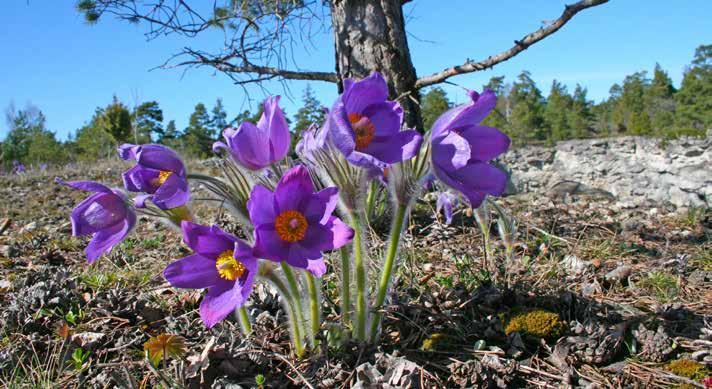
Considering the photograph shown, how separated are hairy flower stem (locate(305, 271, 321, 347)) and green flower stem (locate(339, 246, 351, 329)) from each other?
78mm

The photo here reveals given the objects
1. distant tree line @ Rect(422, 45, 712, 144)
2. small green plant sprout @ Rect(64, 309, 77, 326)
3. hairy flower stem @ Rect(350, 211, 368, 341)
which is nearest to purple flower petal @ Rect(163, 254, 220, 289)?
hairy flower stem @ Rect(350, 211, 368, 341)

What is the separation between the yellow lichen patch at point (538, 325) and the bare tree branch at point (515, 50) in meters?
1.77

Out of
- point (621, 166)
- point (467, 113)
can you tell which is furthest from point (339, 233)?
point (621, 166)

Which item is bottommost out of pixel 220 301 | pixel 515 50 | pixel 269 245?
pixel 220 301

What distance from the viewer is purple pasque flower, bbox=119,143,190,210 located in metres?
1.16

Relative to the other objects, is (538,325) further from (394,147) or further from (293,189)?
(293,189)

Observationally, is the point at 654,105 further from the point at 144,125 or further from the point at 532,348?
the point at 532,348

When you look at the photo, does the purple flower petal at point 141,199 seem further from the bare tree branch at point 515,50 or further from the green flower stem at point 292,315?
the bare tree branch at point 515,50

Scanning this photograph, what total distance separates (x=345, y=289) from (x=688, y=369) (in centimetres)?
94

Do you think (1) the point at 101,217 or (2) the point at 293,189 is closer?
(2) the point at 293,189

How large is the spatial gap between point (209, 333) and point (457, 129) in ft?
3.33

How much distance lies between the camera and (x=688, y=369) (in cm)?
137

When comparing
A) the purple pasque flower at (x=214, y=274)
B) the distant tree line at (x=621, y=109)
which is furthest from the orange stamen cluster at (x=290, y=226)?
the distant tree line at (x=621, y=109)

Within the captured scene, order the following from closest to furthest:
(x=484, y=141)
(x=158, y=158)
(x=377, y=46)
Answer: (x=158, y=158)
(x=484, y=141)
(x=377, y=46)
